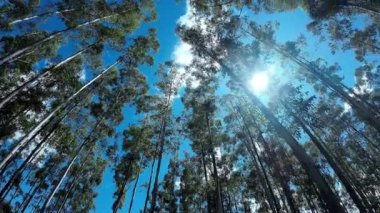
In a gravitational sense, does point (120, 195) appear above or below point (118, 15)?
below

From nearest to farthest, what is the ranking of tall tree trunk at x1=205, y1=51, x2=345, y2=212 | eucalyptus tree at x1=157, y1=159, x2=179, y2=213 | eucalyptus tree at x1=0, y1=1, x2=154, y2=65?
tall tree trunk at x1=205, y1=51, x2=345, y2=212 < eucalyptus tree at x1=0, y1=1, x2=154, y2=65 < eucalyptus tree at x1=157, y1=159, x2=179, y2=213

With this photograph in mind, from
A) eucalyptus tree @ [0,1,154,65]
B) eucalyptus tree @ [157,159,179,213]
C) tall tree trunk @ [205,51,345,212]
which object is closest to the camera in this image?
tall tree trunk @ [205,51,345,212]

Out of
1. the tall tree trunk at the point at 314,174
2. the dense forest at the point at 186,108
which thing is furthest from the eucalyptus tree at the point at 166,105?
the tall tree trunk at the point at 314,174

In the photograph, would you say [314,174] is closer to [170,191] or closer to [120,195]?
[120,195]

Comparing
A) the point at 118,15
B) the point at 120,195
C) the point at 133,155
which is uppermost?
the point at 118,15

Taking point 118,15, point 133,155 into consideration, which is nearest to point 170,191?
point 133,155

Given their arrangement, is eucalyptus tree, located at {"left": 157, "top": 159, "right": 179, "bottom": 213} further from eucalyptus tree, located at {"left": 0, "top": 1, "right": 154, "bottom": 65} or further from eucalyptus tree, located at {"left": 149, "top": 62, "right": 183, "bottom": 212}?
eucalyptus tree, located at {"left": 0, "top": 1, "right": 154, "bottom": 65}

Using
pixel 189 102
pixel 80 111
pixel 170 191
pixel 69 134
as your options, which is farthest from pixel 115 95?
pixel 170 191

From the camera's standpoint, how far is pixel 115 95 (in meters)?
24.1

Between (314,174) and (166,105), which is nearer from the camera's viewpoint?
(314,174)

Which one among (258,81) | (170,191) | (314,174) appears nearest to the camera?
(314,174)

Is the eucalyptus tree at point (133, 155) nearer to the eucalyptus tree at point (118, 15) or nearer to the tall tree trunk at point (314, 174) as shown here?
the eucalyptus tree at point (118, 15)

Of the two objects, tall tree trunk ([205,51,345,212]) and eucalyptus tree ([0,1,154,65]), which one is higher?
eucalyptus tree ([0,1,154,65])

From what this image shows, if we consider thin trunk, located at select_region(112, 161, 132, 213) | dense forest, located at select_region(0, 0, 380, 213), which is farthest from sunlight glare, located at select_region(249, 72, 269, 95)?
thin trunk, located at select_region(112, 161, 132, 213)
